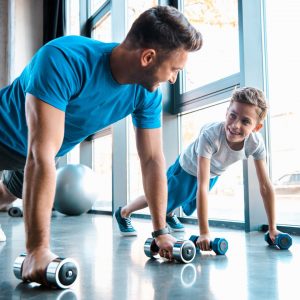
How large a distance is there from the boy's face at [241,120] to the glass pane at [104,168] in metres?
3.07

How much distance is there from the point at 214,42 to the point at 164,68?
2.04 metres

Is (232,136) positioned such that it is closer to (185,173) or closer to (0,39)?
(185,173)

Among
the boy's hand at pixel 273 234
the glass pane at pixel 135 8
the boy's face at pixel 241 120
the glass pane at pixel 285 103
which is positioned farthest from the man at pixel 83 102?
the glass pane at pixel 135 8

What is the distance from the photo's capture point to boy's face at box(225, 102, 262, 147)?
1911mm

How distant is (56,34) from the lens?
20.0ft

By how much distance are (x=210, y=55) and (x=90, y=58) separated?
2.10 m

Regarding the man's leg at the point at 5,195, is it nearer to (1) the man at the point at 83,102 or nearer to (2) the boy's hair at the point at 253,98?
(1) the man at the point at 83,102

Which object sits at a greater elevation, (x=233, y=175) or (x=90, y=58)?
(x=90, y=58)

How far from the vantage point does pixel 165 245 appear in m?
1.51

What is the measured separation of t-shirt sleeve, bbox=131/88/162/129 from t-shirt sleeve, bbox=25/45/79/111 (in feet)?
1.15

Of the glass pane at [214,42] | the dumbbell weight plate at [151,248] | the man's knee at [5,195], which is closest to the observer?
the dumbbell weight plate at [151,248]

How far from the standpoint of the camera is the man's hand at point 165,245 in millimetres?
1493

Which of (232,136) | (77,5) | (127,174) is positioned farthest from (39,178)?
(77,5)

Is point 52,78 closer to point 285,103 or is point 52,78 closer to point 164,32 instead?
point 164,32
